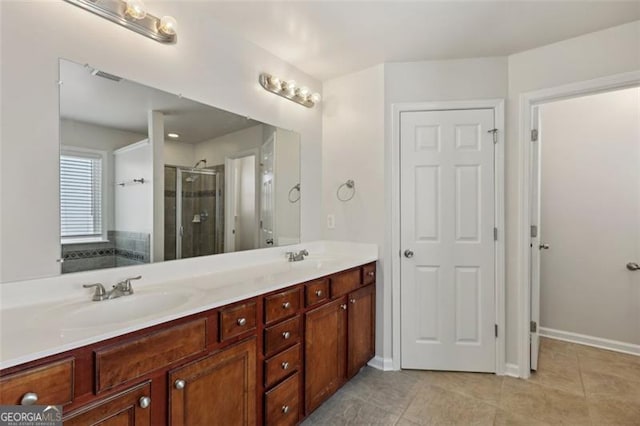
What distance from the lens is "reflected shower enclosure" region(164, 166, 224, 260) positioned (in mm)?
1754

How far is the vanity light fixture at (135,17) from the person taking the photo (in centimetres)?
141

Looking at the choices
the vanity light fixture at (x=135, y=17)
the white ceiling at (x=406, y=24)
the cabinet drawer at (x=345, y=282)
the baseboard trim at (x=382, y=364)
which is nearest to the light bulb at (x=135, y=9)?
the vanity light fixture at (x=135, y=17)

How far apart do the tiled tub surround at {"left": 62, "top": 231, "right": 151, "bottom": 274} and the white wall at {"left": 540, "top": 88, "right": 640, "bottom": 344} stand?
3.45 meters

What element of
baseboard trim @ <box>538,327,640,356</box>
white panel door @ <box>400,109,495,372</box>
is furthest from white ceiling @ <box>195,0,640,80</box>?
baseboard trim @ <box>538,327,640,356</box>

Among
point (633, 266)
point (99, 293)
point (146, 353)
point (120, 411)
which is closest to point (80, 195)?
point (99, 293)

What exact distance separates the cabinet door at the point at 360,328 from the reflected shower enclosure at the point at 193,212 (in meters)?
1.00

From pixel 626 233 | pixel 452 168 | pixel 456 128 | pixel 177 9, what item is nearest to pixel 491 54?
pixel 456 128

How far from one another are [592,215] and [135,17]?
374cm

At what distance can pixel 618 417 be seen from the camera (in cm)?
188

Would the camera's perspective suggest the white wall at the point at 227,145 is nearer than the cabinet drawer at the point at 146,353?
No

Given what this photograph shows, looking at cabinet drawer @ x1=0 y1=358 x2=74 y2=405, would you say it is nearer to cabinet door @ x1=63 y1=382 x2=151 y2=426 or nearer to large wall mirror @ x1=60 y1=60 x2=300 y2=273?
cabinet door @ x1=63 y1=382 x2=151 y2=426

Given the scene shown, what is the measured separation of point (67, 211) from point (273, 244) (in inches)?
49.5

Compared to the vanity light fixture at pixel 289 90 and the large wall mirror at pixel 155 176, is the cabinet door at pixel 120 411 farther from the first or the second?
the vanity light fixture at pixel 289 90

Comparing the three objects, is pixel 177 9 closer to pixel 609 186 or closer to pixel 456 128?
pixel 456 128
